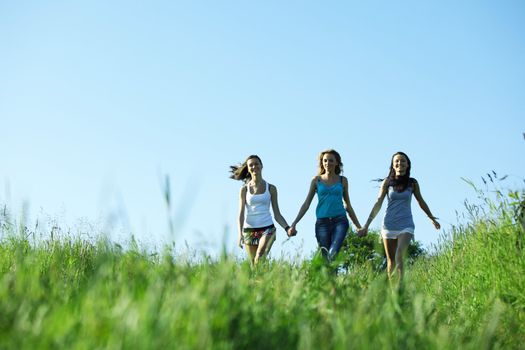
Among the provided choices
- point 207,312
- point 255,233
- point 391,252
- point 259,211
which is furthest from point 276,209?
point 207,312

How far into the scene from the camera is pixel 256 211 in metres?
10.2

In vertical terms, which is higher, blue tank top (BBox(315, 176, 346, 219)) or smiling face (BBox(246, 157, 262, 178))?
smiling face (BBox(246, 157, 262, 178))

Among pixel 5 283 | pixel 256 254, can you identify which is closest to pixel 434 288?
pixel 256 254

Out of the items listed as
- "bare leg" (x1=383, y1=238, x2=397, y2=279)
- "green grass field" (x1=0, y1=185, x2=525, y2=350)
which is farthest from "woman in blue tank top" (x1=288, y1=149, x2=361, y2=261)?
"green grass field" (x1=0, y1=185, x2=525, y2=350)

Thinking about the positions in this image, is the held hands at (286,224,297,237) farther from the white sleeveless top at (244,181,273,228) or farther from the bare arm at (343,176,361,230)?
the bare arm at (343,176,361,230)

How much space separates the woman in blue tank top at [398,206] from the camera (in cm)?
972

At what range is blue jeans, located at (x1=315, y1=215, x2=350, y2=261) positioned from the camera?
31.3 feet

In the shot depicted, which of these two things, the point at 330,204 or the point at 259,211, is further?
the point at 259,211

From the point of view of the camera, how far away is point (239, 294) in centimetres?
348

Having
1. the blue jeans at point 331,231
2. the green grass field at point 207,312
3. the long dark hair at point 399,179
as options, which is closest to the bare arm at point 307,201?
the blue jeans at point 331,231

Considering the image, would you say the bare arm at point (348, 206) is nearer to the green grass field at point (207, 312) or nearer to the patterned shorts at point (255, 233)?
the patterned shorts at point (255, 233)

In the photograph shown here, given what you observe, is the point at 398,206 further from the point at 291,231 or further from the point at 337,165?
the point at 291,231

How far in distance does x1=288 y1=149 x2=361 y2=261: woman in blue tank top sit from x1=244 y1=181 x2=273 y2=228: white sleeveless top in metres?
0.44

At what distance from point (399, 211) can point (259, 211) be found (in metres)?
2.14
